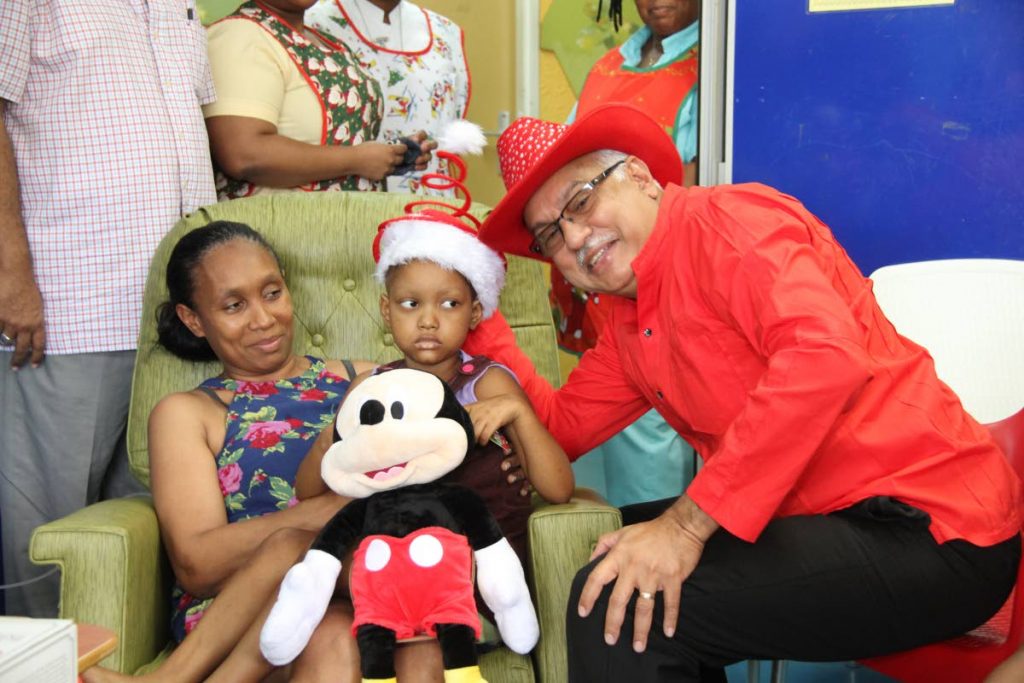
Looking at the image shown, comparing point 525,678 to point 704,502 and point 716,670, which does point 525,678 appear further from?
point 704,502

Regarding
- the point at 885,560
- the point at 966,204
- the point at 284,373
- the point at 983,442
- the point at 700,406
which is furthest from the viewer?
the point at 966,204

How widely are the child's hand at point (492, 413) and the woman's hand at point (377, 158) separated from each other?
2.91 feet

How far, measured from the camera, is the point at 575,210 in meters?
1.53

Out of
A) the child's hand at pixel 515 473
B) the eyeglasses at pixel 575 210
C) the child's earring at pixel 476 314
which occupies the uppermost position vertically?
the eyeglasses at pixel 575 210

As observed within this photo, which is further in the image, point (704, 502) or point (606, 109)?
point (606, 109)

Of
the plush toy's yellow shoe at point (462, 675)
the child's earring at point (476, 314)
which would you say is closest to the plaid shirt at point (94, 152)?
the child's earring at point (476, 314)

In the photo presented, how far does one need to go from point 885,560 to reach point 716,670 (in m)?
0.33

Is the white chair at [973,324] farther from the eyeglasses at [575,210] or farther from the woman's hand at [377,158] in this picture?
the woman's hand at [377,158]

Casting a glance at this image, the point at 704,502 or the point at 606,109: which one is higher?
the point at 606,109

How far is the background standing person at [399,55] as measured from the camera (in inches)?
106

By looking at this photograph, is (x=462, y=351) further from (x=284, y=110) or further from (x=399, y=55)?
(x=399, y=55)

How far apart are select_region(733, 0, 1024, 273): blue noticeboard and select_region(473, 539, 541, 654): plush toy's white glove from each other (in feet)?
5.00

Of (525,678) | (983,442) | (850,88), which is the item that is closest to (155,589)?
(525,678)

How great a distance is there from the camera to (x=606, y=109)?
1478 mm
